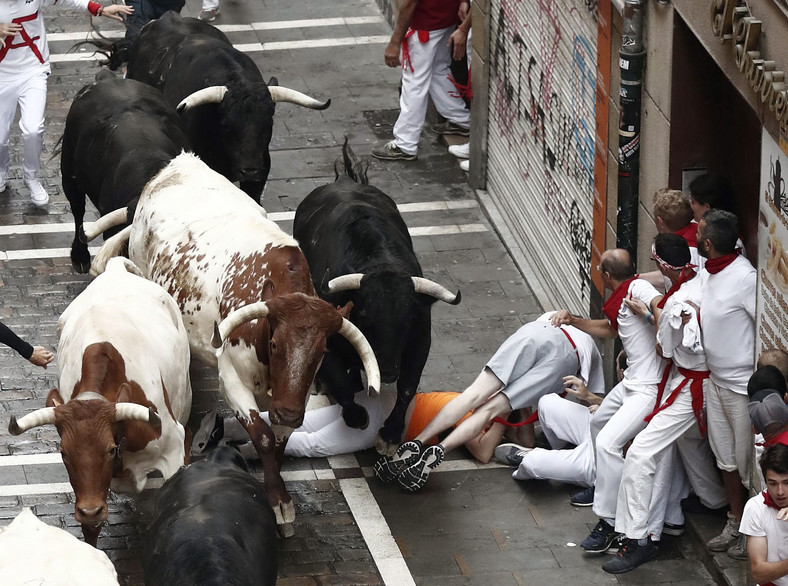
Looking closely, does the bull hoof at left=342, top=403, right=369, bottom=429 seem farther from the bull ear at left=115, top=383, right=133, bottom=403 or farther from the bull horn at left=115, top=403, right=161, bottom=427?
the bull horn at left=115, top=403, right=161, bottom=427

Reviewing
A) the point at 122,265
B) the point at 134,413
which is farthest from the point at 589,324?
the point at 134,413

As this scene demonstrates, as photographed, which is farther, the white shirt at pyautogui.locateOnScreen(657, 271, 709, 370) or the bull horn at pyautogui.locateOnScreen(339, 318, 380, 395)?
the bull horn at pyautogui.locateOnScreen(339, 318, 380, 395)

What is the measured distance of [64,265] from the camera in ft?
44.3

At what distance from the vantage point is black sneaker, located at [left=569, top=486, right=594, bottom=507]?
10.1 meters

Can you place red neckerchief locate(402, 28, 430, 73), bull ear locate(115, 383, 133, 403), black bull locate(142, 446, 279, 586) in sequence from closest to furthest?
black bull locate(142, 446, 279, 586), bull ear locate(115, 383, 133, 403), red neckerchief locate(402, 28, 430, 73)

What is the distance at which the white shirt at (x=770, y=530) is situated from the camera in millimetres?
7867

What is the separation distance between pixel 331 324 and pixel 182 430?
1226mm

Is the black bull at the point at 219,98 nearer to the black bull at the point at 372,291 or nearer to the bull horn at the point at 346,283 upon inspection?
the black bull at the point at 372,291

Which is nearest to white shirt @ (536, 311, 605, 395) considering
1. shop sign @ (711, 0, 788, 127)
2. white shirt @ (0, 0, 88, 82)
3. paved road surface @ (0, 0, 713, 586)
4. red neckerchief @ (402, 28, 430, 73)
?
paved road surface @ (0, 0, 713, 586)

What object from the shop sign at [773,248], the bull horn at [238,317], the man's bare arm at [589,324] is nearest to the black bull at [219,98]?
the man's bare arm at [589,324]

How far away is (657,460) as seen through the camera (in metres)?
9.38

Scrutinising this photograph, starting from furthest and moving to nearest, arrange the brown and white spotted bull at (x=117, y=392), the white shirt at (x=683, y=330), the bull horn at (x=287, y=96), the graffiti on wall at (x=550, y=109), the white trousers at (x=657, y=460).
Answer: the bull horn at (x=287, y=96), the graffiti on wall at (x=550, y=109), the white trousers at (x=657, y=460), the white shirt at (x=683, y=330), the brown and white spotted bull at (x=117, y=392)

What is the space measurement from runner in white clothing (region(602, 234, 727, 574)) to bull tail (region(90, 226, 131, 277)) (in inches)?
154

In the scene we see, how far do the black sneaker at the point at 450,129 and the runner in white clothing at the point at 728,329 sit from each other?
742 centimetres
